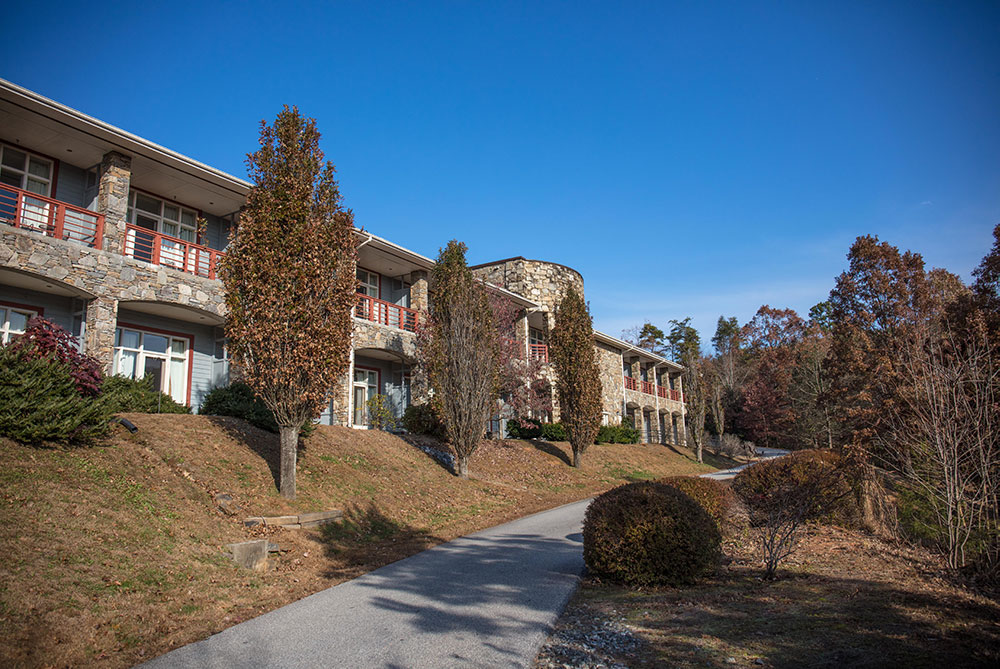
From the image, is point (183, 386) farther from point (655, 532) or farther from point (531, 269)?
point (531, 269)

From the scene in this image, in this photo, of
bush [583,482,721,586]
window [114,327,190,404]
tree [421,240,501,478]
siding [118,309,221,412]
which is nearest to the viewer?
bush [583,482,721,586]

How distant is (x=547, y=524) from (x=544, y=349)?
18.4 meters

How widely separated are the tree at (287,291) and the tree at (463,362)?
6.39m

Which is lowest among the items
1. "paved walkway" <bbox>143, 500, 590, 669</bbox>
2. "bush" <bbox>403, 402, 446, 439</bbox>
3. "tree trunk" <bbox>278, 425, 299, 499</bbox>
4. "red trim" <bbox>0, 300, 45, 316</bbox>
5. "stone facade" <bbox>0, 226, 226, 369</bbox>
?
"paved walkway" <bbox>143, 500, 590, 669</bbox>

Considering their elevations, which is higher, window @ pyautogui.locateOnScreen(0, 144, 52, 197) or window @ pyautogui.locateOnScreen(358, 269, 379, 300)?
window @ pyautogui.locateOnScreen(0, 144, 52, 197)

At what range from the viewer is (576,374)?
2416 cm

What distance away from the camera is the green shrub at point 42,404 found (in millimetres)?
8039

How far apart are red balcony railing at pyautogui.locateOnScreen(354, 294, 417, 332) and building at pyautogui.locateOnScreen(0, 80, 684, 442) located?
0.14 meters

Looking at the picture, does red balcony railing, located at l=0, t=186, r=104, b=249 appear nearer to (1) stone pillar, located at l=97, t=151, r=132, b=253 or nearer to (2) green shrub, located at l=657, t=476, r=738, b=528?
(1) stone pillar, located at l=97, t=151, r=132, b=253

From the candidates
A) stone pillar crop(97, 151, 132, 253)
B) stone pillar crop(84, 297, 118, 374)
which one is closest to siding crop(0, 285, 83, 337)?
stone pillar crop(84, 297, 118, 374)

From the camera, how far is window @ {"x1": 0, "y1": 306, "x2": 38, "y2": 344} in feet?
45.7

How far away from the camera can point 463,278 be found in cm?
1934

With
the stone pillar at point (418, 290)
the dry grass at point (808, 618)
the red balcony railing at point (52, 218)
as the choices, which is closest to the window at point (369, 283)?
the stone pillar at point (418, 290)

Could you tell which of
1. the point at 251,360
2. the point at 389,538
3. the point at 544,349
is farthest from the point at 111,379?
the point at 544,349
